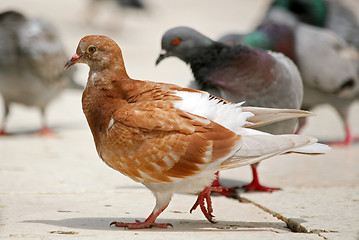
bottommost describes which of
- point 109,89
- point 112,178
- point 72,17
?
point 72,17

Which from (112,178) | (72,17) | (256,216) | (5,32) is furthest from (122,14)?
(256,216)

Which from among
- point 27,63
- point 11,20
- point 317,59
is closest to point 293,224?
point 317,59

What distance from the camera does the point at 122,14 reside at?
71.3 ft

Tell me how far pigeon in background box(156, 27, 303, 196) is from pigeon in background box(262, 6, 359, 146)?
184 centimetres

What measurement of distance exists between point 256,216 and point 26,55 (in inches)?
180

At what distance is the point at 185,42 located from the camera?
5.21 m

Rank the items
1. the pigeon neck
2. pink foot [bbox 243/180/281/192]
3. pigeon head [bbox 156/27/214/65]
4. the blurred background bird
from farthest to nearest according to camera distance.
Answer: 1. the blurred background bird
2. pigeon head [bbox 156/27/214/65]
3. pink foot [bbox 243/180/281/192]
4. the pigeon neck

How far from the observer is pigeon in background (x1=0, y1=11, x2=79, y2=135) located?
25.8ft

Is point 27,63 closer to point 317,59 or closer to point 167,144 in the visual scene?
point 317,59

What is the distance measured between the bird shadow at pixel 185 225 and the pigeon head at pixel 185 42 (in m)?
1.63

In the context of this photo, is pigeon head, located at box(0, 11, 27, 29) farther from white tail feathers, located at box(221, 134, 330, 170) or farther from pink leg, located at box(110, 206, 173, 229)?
white tail feathers, located at box(221, 134, 330, 170)

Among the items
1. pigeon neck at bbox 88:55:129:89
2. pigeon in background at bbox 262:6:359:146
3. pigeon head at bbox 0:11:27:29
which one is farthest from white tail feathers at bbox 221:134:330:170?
pigeon head at bbox 0:11:27:29

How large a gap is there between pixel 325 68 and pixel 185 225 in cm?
380

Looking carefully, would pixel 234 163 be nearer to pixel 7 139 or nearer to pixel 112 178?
pixel 112 178
